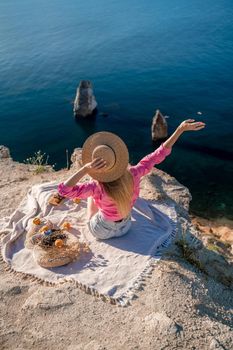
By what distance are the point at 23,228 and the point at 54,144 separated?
20927mm

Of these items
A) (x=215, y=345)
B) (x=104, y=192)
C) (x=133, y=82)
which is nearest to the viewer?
(x=215, y=345)

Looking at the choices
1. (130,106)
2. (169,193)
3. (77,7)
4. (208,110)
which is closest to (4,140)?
(130,106)

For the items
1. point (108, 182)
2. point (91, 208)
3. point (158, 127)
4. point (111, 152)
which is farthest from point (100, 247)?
point (158, 127)

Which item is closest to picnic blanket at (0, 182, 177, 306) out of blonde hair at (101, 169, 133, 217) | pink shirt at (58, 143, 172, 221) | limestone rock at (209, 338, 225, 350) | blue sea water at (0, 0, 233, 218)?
pink shirt at (58, 143, 172, 221)

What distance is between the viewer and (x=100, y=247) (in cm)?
1029

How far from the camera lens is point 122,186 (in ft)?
31.2

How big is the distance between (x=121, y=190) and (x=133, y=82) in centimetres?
3550

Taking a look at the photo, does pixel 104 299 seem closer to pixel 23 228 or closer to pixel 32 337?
pixel 32 337

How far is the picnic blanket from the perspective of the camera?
9.18m

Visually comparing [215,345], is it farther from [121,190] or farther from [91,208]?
[91,208]

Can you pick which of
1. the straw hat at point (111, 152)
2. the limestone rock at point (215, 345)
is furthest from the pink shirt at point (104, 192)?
the limestone rock at point (215, 345)

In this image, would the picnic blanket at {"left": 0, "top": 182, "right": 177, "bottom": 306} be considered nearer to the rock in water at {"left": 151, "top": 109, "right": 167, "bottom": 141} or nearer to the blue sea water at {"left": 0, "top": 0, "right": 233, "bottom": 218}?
the blue sea water at {"left": 0, "top": 0, "right": 233, "bottom": 218}

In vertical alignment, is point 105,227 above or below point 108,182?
below

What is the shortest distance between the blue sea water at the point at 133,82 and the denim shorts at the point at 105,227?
40.2 ft
